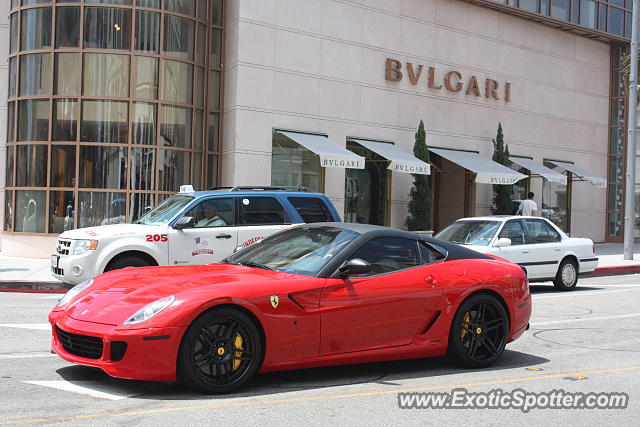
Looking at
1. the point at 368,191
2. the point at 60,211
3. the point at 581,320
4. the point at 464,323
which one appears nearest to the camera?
the point at 464,323

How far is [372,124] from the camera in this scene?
24.0 meters

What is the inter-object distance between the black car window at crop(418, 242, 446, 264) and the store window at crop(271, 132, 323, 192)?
14797 mm

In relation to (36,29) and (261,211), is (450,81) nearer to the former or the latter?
(36,29)

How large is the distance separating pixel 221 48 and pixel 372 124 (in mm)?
5244

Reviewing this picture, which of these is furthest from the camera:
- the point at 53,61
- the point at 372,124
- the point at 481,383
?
the point at 372,124

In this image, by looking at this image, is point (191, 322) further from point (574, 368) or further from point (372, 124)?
point (372, 124)

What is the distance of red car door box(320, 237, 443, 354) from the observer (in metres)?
6.40

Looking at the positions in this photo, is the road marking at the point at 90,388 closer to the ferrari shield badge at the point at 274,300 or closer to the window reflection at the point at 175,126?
the ferrari shield badge at the point at 274,300

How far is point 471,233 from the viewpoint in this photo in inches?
592

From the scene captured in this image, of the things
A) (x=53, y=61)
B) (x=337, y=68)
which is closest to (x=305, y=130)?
(x=337, y=68)

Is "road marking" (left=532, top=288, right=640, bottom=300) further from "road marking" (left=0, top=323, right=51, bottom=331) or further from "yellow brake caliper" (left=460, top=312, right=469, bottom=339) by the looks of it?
"road marking" (left=0, top=323, right=51, bottom=331)

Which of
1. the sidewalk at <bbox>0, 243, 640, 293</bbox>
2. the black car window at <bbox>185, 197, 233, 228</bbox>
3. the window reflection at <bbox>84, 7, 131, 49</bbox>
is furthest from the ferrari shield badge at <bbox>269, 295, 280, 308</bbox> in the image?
the window reflection at <bbox>84, 7, 131, 49</bbox>

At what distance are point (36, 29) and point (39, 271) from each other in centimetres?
751

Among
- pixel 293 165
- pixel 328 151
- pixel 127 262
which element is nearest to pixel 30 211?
pixel 293 165
